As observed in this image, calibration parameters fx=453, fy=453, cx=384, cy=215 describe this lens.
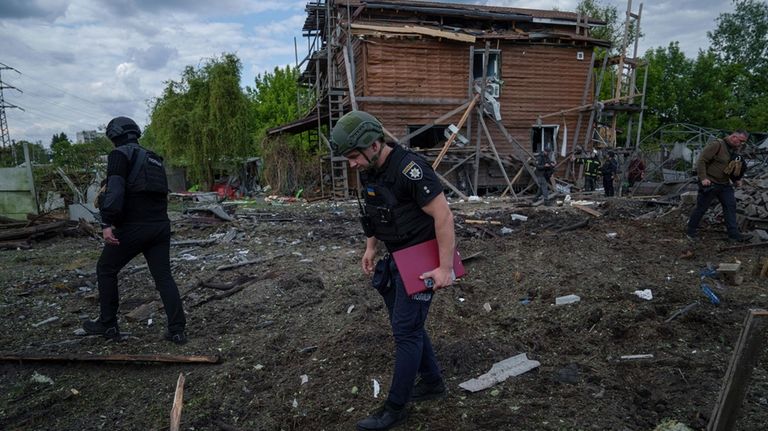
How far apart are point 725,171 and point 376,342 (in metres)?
6.03

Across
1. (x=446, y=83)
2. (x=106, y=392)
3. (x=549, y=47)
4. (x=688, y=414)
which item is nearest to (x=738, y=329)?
(x=688, y=414)

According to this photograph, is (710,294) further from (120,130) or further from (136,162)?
(120,130)

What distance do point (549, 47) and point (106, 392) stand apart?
1855 centimetres

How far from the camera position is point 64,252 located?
809cm

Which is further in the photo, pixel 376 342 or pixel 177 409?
pixel 376 342

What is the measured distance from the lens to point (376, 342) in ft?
12.3

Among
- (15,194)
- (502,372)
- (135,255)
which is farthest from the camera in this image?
(15,194)

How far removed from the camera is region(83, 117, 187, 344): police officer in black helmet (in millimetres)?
3604

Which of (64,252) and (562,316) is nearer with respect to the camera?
(562,316)

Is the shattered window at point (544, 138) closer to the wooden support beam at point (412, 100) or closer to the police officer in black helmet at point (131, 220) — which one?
the wooden support beam at point (412, 100)

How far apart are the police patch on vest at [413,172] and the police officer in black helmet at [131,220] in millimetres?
2366

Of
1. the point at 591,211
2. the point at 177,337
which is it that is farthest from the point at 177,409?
the point at 591,211

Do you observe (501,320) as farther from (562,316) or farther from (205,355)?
(205,355)

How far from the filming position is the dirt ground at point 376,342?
9.34 feet
